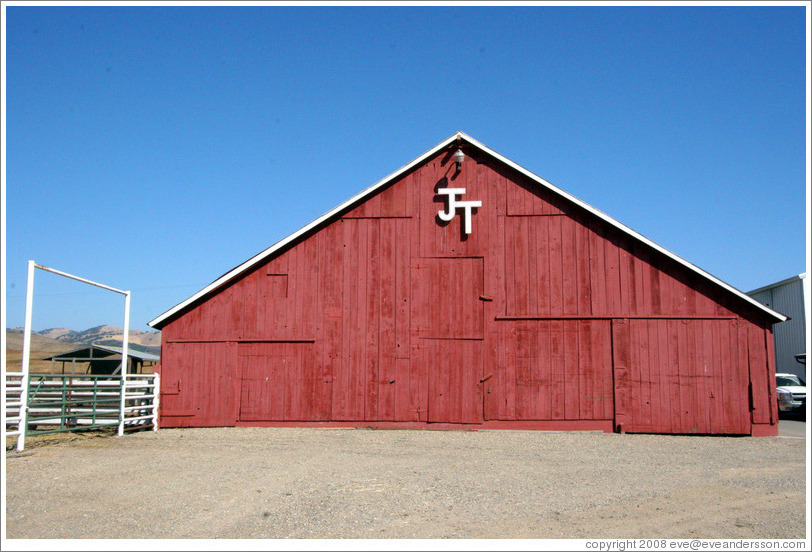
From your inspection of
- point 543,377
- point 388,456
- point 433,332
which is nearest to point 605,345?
point 543,377

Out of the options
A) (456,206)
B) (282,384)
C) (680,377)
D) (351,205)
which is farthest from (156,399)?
(680,377)

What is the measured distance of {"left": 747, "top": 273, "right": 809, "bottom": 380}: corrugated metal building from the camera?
30.3m

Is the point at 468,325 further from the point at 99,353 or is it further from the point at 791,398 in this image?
the point at 99,353

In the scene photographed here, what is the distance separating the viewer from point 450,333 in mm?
18219

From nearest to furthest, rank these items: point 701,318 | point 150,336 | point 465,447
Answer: point 465,447
point 701,318
point 150,336

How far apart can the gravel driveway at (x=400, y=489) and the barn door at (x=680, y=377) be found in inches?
81.0

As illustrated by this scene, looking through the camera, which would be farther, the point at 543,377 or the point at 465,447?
the point at 543,377

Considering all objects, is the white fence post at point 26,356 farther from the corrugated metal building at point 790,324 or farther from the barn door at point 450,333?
the corrugated metal building at point 790,324

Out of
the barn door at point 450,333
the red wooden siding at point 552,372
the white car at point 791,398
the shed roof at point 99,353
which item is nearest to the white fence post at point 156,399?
the barn door at point 450,333

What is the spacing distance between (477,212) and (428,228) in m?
1.34

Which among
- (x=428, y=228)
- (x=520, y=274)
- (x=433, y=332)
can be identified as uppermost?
(x=428, y=228)

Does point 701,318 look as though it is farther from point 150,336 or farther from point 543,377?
point 150,336

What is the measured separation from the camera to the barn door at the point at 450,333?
18.0 m

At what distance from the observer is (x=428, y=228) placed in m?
18.6
